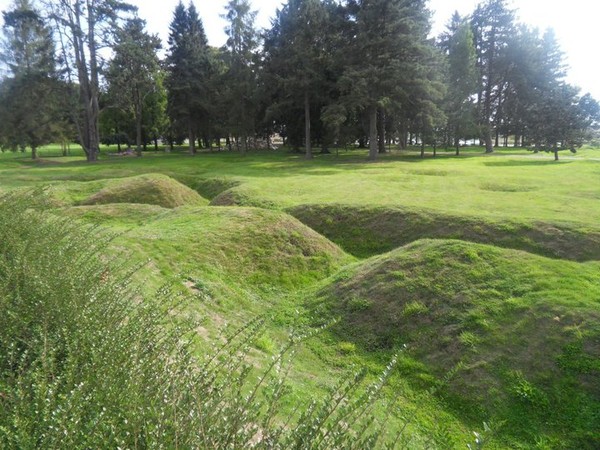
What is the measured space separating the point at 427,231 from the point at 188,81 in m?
41.7

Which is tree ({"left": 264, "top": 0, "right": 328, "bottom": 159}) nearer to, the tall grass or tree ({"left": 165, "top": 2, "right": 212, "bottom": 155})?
tree ({"left": 165, "top": 2, "right": 212, "bottom": 155})

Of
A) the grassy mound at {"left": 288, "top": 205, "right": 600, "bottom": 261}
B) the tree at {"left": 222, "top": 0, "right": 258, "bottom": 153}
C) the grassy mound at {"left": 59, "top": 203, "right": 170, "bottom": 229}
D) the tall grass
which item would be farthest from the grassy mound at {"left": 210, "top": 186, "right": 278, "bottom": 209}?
the tree at {"left": 222, "top": 0, "right": 258, "bottom": 153}

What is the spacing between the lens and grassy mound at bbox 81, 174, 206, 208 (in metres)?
18.1

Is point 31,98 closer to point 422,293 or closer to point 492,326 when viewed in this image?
point 422,293

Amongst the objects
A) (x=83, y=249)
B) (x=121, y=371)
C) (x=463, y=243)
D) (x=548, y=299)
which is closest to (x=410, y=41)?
(x=463, y=243)

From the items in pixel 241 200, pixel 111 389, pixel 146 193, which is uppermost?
pixel 146 193

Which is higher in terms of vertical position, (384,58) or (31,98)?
(384,58)

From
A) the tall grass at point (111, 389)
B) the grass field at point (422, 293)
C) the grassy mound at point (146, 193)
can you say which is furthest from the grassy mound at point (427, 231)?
the tall grass at point (111, 389)

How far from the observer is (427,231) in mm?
13562

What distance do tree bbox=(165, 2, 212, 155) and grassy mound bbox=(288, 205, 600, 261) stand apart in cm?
3649

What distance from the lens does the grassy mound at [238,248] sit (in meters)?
9.70

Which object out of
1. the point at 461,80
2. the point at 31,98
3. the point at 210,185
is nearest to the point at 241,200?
the point at 210,185

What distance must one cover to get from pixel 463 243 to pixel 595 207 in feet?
32.9

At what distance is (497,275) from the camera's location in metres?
8.57
